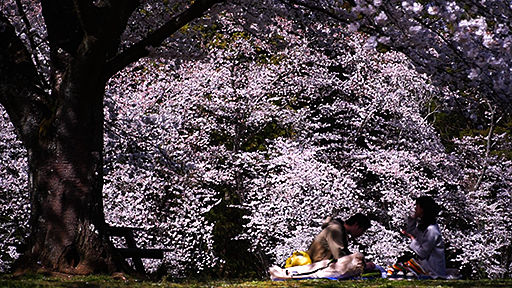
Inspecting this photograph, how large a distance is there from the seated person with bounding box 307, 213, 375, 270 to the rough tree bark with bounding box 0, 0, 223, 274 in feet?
9.06

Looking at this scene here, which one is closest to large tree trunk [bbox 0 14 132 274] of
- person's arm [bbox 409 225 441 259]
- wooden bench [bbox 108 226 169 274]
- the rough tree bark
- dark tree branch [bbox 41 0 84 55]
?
the rough tree bark

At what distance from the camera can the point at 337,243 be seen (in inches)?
331

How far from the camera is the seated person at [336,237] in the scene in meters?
8.41

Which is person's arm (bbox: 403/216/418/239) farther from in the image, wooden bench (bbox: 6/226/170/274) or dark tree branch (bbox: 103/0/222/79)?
dark tree branch (bbox: 103/0/222/79)

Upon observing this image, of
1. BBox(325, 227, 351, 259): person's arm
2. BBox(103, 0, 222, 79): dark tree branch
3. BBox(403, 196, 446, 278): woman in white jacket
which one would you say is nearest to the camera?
BBox(103, 0, 222, 79): dark tree branch

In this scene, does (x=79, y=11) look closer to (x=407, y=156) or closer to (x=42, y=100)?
(x=42, y=100)

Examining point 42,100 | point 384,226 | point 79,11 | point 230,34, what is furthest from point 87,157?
point 230,34

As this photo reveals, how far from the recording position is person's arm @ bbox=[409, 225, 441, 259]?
803 cm

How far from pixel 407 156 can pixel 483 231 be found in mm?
2982

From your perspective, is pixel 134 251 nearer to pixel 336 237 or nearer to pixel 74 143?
pixel 74 143

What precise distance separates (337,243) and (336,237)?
0.08 m

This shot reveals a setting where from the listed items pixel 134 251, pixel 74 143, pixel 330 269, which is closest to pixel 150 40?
pixel 74 143

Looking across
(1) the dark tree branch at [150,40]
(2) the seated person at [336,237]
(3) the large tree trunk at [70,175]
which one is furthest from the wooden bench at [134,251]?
(2) the seated person at [336,237]

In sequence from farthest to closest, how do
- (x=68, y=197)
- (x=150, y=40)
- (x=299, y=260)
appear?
(x=299, y=260)
(x=150, y=40)
(x=68, y=197)
